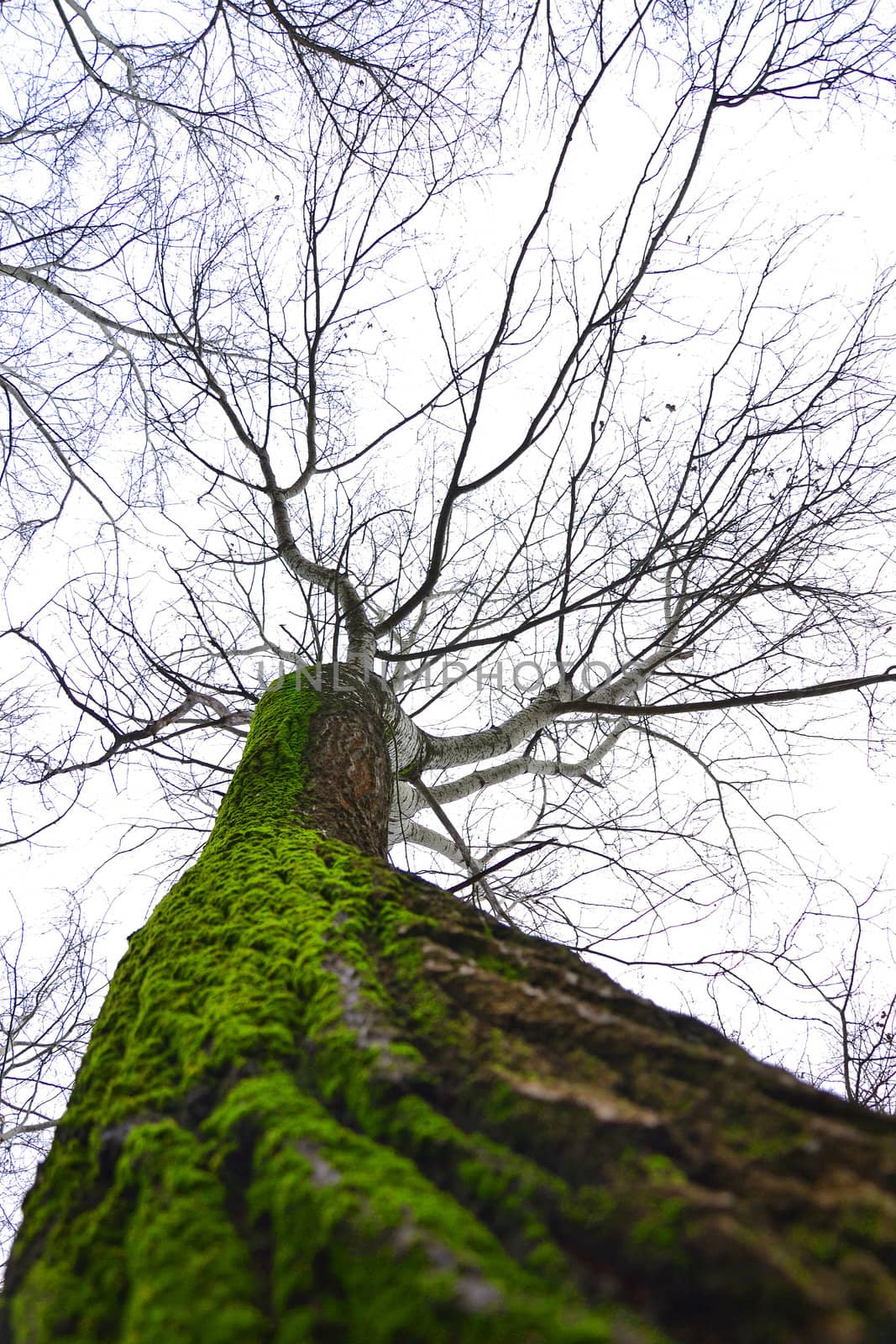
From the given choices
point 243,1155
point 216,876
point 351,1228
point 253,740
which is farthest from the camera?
point 253,740

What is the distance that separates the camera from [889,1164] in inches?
25.2

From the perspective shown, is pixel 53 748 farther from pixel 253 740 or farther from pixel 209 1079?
pixel 209 1079

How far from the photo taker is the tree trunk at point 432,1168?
549 mm

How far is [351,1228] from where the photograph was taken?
0.62 meters

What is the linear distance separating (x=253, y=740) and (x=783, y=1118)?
1991 mm

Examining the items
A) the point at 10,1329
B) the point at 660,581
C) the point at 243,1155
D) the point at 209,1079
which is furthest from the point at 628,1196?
the point at 660,581

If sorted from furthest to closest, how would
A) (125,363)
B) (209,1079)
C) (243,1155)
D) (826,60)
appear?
(125,363) < (826,60) < (209,1079) < (243,1155)

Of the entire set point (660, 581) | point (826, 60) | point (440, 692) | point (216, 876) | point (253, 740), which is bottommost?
point (216, 876)

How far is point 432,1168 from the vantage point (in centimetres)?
74

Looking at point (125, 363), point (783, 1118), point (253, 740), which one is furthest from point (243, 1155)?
point (125, 363)

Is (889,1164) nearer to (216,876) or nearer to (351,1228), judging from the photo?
(351,1228)

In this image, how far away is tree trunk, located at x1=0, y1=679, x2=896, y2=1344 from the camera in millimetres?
549

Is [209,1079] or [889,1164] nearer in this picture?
[889,1164]

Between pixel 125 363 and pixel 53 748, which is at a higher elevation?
pixel 125 363
